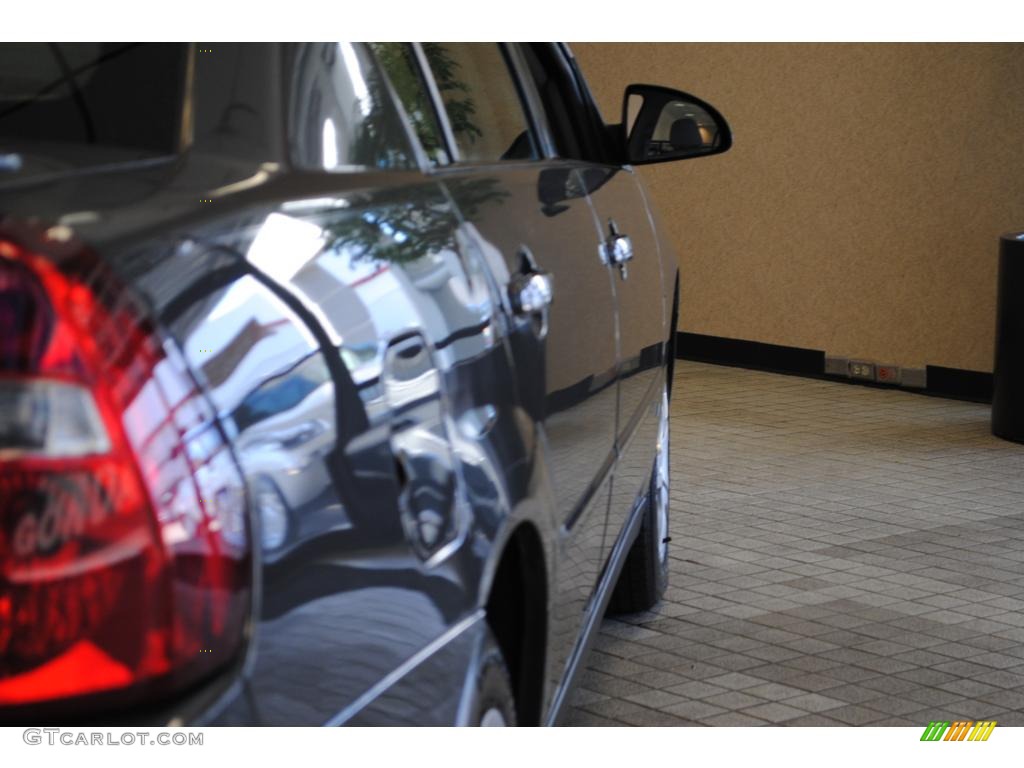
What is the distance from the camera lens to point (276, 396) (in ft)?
3.66

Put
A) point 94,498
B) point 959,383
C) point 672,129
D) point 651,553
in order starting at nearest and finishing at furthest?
point 94,498
point 672,129
point 651,553
point 959,383

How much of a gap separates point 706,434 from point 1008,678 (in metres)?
3.55

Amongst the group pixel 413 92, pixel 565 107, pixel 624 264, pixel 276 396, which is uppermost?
pixel 413 92

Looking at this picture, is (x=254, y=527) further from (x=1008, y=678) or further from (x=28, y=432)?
(x=1008, y=678)

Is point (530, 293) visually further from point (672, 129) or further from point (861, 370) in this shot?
point (861, 370)

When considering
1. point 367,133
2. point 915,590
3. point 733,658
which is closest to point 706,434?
point 915,590

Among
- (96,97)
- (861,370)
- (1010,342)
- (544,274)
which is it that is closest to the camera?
(96,97)

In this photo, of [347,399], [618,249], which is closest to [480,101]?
[618,249]

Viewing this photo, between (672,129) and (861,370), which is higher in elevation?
(672,129)

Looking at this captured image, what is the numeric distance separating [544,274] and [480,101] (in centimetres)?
55

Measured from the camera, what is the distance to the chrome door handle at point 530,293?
1.76m

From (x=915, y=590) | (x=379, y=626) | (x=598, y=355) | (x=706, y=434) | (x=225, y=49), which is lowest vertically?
(x=706, y=434)

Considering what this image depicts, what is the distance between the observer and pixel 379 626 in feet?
4.06

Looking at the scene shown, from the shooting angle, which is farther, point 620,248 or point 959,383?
point 959,383
